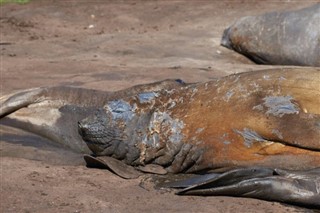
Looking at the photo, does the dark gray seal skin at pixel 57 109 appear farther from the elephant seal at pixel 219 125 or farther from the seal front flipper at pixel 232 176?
the seal front flipper at pixel 232 176

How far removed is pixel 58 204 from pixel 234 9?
869 centimetres

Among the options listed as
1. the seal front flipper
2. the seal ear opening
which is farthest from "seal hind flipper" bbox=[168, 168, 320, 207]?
the seal ear opening

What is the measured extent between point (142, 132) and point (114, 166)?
1.05ft

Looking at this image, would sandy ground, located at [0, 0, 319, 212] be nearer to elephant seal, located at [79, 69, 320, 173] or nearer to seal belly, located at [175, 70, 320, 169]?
elephant seal, located at [79, 69, 320, 173]

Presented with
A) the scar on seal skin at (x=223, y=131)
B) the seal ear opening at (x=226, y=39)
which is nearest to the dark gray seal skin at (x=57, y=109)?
the scar on seal skin at (x=223, y=131)

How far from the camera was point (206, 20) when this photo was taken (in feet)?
42.7

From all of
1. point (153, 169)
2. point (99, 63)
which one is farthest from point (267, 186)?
point (99, 63)

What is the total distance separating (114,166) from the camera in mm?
6027

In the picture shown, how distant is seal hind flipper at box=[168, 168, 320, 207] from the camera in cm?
511

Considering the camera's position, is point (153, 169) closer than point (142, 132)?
Yes

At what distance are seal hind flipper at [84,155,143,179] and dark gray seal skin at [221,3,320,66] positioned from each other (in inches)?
158

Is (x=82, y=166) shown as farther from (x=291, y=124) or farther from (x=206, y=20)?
(x=206, y=20)

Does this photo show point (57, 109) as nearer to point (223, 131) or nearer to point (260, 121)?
point (223, 131)

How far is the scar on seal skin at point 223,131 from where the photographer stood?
5.44 m
